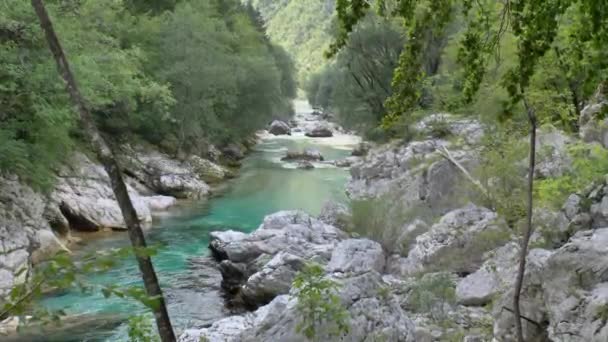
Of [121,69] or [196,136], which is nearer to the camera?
[121,69]

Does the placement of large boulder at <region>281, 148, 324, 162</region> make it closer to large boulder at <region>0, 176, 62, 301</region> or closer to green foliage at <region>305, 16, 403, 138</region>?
green foliage at <region>305, 16, 403, 138</region>

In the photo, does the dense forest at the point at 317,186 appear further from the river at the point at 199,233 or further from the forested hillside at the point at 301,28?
the forested hillside at the point at 301,28

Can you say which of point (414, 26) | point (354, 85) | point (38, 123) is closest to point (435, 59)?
Answer: point (354, 85)

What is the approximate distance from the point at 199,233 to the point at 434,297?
11950 mm

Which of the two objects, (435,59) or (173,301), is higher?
(435,59)

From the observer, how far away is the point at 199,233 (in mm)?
19391

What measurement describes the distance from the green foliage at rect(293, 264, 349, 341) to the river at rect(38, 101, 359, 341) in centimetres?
144

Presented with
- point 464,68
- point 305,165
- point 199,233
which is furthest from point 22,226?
point 305,165

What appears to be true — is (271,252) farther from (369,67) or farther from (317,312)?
(369,67)

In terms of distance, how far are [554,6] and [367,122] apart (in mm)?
31240

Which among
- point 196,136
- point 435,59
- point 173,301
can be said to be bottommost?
point 173,301

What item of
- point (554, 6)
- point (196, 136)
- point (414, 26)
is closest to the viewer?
point (554, 6)

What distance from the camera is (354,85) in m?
34.3

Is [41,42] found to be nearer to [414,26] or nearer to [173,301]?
[173,301]
